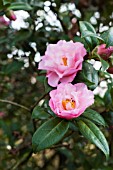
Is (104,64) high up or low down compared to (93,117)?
up

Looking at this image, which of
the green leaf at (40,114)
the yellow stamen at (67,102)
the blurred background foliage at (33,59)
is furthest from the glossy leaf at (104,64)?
the blurred background foliage at (33,59)

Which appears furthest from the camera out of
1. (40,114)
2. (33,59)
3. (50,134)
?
(33,59)

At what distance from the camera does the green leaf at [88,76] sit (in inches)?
44.7

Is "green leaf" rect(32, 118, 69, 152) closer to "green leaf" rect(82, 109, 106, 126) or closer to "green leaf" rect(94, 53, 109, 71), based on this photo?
"green leaf" rect(82, 109, 106, 126)

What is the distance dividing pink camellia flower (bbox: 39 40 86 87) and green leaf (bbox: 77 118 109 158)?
0.13 m

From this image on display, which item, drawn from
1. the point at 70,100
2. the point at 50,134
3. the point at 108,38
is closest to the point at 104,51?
the point at 108,38

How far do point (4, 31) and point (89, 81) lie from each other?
3.27 feet

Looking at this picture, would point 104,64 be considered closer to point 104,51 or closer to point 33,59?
point 104,51

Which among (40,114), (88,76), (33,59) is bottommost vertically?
(33,59)

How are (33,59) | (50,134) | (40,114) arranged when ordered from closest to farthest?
(50,134) < (40,114) < (33,59)

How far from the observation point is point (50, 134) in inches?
42.8

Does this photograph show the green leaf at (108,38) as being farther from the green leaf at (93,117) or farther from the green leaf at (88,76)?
the green leaf at (93,117)

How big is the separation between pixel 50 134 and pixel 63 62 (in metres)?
0.20

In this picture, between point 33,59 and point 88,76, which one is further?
point 33,59
